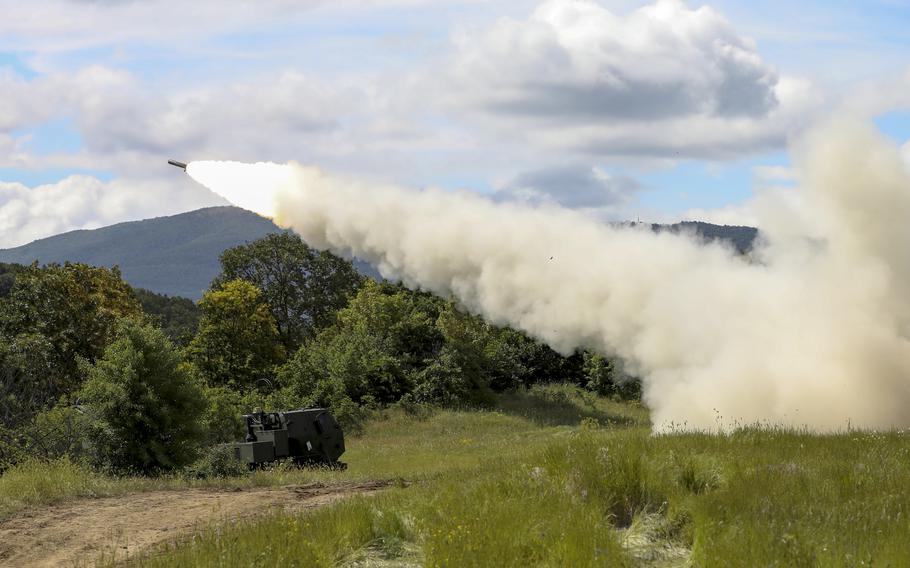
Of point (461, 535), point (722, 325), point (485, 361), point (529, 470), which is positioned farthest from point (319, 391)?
point (461, 535)

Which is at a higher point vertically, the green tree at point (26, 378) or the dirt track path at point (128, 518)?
the green tree at point (26, 378)

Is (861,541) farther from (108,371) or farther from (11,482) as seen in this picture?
(108,371)

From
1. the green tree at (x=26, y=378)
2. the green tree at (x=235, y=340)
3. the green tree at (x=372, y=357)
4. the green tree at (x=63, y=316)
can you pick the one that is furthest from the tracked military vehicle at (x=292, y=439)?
the green tree at (x=235, y=340)

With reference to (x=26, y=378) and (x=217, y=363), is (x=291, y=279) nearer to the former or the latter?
(x=217, y=363)

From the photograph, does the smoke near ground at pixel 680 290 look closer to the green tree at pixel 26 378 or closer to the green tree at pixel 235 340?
the green tree at pixel 26 378

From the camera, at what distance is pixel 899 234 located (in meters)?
23.2

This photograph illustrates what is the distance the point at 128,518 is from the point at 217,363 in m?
50.2

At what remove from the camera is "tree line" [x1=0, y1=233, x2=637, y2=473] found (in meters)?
25.9

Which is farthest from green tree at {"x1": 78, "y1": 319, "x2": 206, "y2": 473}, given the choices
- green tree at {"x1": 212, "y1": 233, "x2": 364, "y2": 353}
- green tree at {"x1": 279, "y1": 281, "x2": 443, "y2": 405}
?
green tree at {"x1": 212, "y1": 233, "x2": 364, "y2": 353}

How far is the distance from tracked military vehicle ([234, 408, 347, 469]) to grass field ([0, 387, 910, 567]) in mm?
14044

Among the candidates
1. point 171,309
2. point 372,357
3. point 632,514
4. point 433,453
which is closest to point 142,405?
point 433,453

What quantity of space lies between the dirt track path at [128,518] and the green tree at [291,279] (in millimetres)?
66127

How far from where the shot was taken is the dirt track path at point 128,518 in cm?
1428

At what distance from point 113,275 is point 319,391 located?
17949mm
